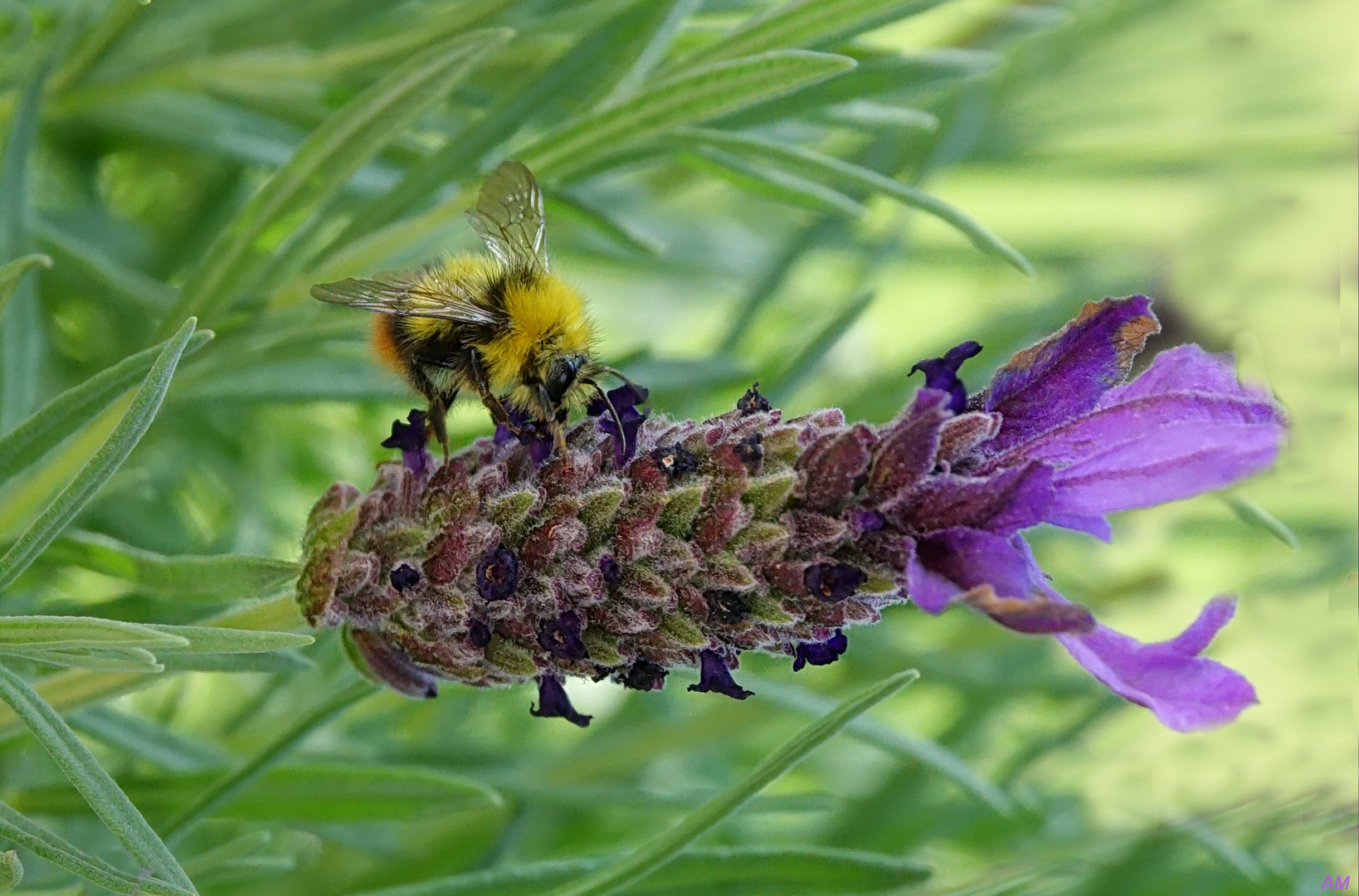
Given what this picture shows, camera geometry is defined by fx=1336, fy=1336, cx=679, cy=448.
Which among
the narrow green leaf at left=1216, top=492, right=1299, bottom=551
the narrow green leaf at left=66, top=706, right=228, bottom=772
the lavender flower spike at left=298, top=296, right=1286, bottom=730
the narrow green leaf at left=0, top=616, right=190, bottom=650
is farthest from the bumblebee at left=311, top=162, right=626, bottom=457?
the narrow green leaf at left=1216, top=492, right=1299, bottom=551

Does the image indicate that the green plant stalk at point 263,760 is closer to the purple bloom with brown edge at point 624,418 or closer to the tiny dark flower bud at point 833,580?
the purple bloom with brown edge at point 624,418

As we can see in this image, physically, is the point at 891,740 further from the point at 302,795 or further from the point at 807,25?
the point at 807,25

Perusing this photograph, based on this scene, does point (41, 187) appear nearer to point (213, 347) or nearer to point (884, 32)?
point (213, 347)

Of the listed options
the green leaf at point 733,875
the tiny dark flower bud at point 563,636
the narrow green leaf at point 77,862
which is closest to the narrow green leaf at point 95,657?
the narrow green leaf at point 77,862

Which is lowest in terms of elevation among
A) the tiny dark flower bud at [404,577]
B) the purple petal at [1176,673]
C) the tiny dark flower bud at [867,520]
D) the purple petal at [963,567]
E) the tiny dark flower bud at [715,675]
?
the tiny dark flower bud at [715,675]

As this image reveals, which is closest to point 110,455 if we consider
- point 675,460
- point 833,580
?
point 675,460

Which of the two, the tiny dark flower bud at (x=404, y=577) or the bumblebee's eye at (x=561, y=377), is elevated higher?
the bumblebee's eye at (x=561, y=377)
